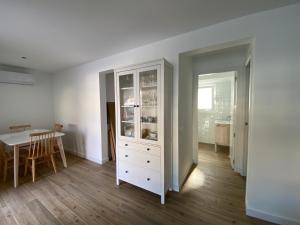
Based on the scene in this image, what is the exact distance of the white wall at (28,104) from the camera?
3572 millimetres

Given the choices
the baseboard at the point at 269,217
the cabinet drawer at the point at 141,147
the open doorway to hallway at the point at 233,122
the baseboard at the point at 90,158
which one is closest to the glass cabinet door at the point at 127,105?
the cabinet drawer at the point at 141,147

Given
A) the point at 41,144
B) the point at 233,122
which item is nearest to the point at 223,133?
the point at 233,122

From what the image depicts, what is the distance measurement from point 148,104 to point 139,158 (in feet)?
2.83

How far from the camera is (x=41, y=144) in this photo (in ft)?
9.01

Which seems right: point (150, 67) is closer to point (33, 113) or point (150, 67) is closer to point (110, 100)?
point (110, 100)

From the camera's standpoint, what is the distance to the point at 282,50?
4.99 feet

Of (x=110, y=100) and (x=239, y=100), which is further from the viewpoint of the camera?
(x=110, y=100)

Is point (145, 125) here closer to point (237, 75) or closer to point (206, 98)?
point (237, 75)

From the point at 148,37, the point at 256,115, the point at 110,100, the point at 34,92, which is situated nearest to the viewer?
the point at 256,115

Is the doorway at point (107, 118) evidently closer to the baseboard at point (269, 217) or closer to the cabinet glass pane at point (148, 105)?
the cabinet glass pane at point (148, 105)

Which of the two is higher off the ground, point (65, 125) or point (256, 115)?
point (256, 115)

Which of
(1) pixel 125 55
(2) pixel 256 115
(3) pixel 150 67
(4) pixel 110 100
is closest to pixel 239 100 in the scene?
(2) pixel 256 115

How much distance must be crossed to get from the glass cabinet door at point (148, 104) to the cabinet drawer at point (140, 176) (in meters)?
0.52

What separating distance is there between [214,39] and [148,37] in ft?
3.14
